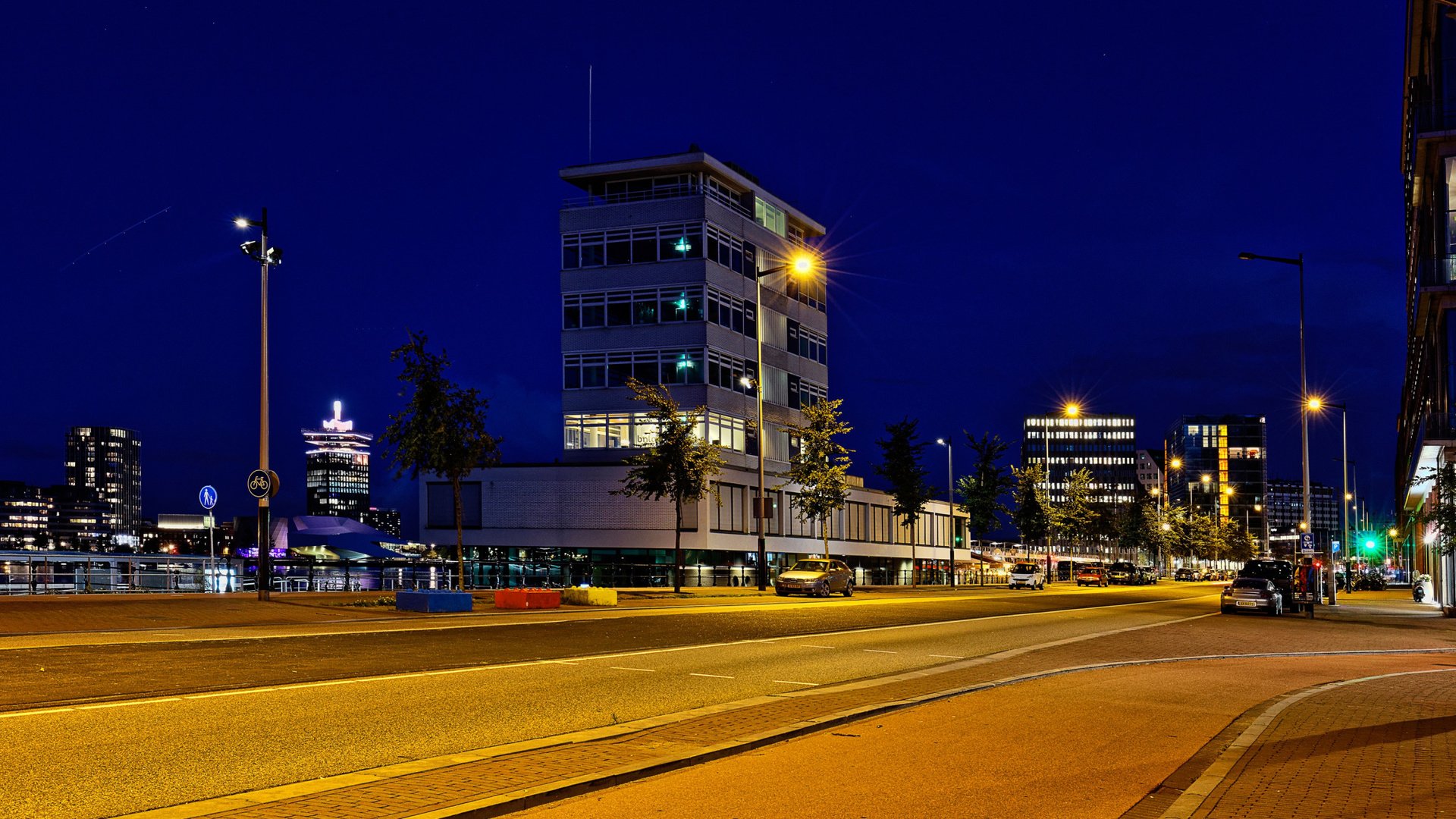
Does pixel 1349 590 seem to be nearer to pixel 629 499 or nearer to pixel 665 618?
pixel 629 499

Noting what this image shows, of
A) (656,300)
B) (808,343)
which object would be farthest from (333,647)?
(808,343)

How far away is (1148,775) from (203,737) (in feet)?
24.7

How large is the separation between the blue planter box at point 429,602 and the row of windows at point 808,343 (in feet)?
175

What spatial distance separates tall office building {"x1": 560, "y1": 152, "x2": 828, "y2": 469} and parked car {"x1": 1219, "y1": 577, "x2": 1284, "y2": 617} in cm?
3394

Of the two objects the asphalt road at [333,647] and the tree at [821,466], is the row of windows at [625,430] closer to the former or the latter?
the tree at [821,466]

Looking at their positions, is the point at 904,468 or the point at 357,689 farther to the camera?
the point at 904,468

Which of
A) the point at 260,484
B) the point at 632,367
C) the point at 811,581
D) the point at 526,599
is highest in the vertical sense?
the point at 632,367

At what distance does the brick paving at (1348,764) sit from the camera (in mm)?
8219

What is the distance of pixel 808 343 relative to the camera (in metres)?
84.1

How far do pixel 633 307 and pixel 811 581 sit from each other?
98.7 feet

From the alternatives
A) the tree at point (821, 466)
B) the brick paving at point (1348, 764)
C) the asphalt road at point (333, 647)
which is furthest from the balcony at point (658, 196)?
the brick paving at point (1348, 764)

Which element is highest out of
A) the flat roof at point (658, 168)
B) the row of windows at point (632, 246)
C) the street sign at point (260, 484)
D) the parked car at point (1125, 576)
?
the flat roof at point (658, 168)

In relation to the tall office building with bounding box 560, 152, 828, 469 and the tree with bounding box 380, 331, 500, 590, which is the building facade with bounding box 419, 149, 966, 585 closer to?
the tall office building with bounding box 560, 152, 828, 469

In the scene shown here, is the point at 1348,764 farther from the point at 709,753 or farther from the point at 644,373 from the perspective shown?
the point at 644,373
